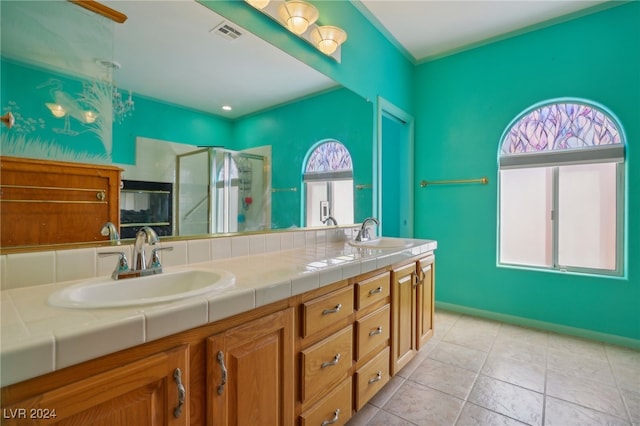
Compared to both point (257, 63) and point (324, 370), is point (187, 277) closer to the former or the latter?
point (324, 370)

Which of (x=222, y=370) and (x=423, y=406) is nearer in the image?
(x=222, y=370)

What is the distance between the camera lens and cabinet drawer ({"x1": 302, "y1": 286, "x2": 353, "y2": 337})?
1.10m

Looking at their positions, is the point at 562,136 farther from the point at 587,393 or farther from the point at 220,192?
the point at 220,192

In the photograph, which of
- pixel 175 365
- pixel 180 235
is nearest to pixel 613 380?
pixel 175 365

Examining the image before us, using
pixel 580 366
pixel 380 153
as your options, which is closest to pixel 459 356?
pixel 580 366

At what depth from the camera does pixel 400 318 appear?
1754 mm

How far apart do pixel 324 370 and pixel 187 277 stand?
0.68 m

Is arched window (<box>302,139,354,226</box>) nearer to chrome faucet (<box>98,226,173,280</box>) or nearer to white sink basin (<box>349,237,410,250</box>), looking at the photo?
white sink basin (<box>349,237,410,250</box>)

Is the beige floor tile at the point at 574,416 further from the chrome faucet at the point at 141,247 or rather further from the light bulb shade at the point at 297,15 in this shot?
the light bulb shade at the point at 297,15

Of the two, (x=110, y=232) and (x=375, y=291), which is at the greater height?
(x=110, y=232)

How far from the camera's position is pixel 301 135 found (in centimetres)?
188

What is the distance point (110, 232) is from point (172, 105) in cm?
58

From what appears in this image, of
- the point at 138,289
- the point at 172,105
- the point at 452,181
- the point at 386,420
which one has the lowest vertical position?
the point at 386,420

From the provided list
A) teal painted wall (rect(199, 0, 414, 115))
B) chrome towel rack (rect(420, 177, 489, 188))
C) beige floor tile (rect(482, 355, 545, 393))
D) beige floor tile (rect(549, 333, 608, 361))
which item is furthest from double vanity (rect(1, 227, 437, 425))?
chrome towel rack (rect(420, 177, 489, 188))
